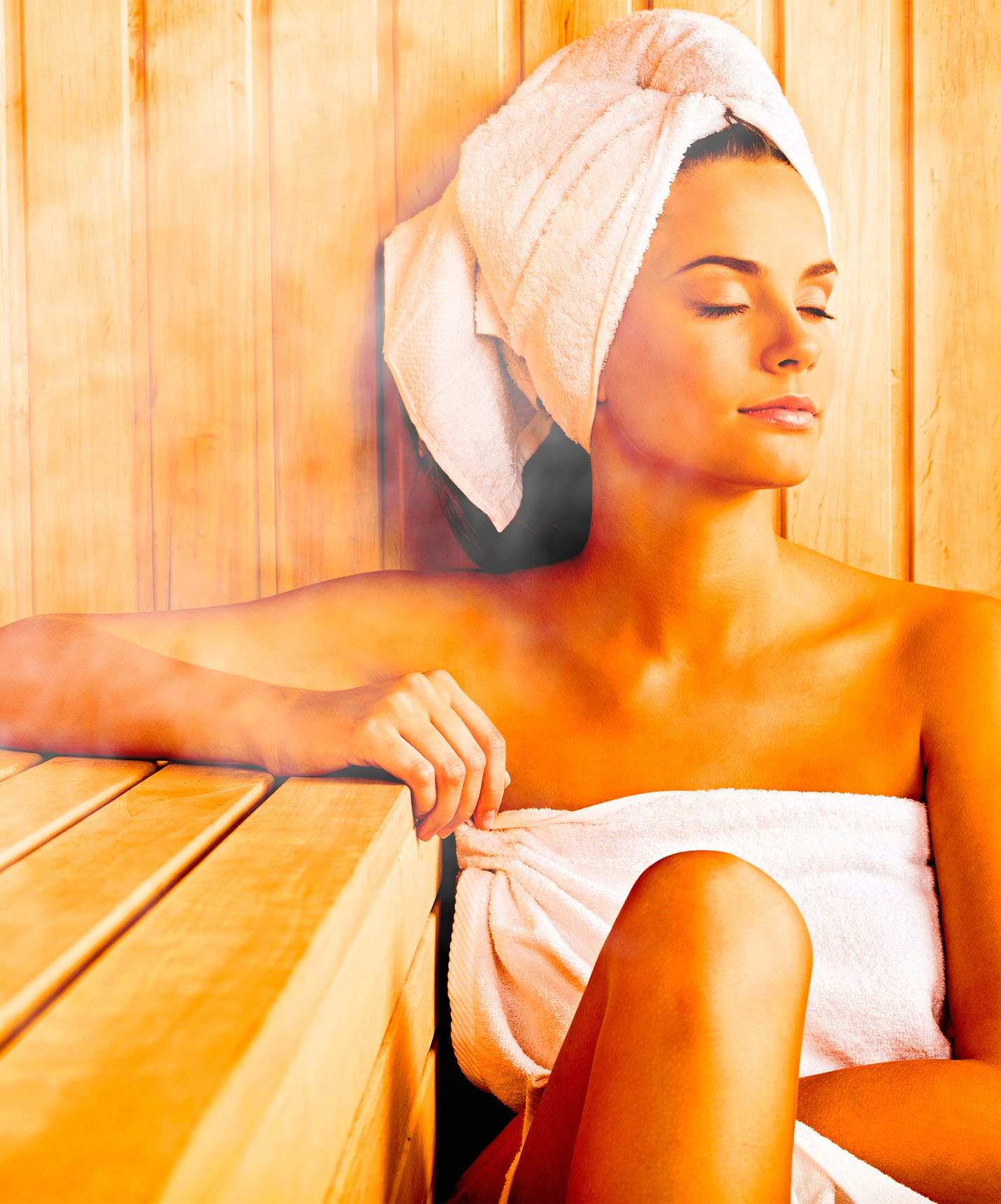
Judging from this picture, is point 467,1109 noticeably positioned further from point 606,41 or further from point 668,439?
point 606,41

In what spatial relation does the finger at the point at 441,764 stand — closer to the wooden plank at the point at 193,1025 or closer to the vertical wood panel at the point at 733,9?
the wooden plank at the point at 193,1025

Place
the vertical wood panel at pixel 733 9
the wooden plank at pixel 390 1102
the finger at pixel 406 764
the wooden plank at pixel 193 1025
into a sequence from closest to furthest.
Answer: the wooden plank at pixel 193 1025, the wooden plank at pixel 390 1102, the finger at pixel 406 764, the vertical wood panel at pixel 733 9

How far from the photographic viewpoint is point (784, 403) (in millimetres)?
1009

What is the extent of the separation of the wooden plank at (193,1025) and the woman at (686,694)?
7.5 inches

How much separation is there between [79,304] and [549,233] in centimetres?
86

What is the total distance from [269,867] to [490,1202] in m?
0.46

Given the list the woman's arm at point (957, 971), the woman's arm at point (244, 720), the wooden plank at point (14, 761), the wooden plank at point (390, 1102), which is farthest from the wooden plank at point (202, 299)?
the woman's arm at point (957, 971)

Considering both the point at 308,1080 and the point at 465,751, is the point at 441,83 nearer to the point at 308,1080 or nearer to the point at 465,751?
the point at 465,751

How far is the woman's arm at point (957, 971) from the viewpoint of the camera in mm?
736

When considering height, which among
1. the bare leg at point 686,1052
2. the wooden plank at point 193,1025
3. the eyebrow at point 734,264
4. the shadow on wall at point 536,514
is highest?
the eyebrow at point 734,264

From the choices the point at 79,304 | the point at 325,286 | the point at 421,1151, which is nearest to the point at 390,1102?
the point at 421,1151

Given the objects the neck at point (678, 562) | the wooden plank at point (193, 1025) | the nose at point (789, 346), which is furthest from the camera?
the neck at point (678, 562)

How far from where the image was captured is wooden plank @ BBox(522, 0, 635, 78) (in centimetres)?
134

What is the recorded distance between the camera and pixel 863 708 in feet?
3.52
